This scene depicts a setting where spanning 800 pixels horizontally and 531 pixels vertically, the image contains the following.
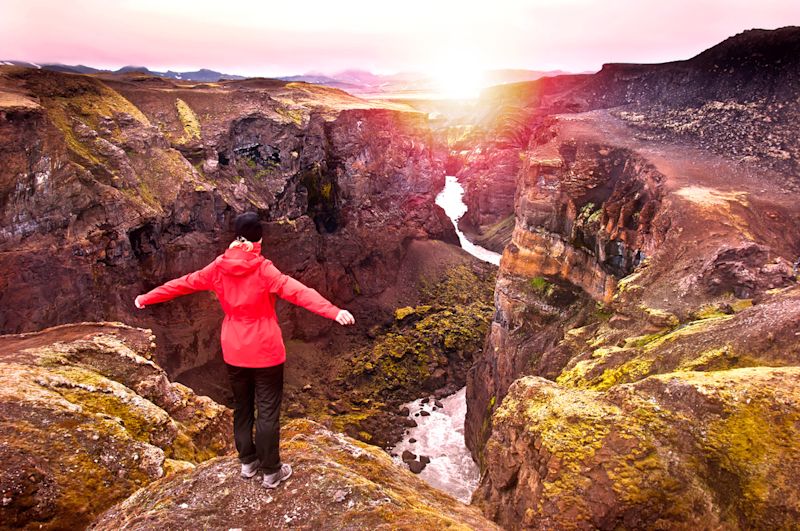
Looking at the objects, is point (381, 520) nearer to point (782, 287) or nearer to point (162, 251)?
point (782, 287)

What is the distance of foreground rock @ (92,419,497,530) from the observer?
905 cm

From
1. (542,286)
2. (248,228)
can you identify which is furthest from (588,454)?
(542,286)

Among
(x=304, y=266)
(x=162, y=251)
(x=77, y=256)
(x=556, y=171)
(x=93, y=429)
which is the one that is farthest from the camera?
(x=304, y=266)

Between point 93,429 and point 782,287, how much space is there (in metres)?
23.4

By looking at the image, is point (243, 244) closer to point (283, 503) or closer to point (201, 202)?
point (283, 503)

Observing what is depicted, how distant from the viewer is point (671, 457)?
1152 centimetres

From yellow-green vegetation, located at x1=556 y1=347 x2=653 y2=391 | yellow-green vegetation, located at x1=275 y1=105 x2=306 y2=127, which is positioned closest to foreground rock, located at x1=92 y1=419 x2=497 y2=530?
yellow-green vegetation, located at x1=556 y1=347 x2=653 y2=391

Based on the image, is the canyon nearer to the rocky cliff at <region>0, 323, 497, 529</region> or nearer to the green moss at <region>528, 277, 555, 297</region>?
the rocky cliff at <region>0, 323, 497, 529</region>

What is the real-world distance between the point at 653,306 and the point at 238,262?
18.7 m

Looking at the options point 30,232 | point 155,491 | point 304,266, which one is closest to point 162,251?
point 30,232

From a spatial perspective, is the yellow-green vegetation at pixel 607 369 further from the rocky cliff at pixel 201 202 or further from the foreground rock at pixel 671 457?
the rocky cliff at pixel 201 202

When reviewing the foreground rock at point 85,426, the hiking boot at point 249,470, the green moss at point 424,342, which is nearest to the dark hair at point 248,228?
the hiking boot at point 249,470

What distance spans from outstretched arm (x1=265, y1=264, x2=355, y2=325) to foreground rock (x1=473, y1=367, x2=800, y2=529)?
7.19 m

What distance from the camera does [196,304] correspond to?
4716 cm
